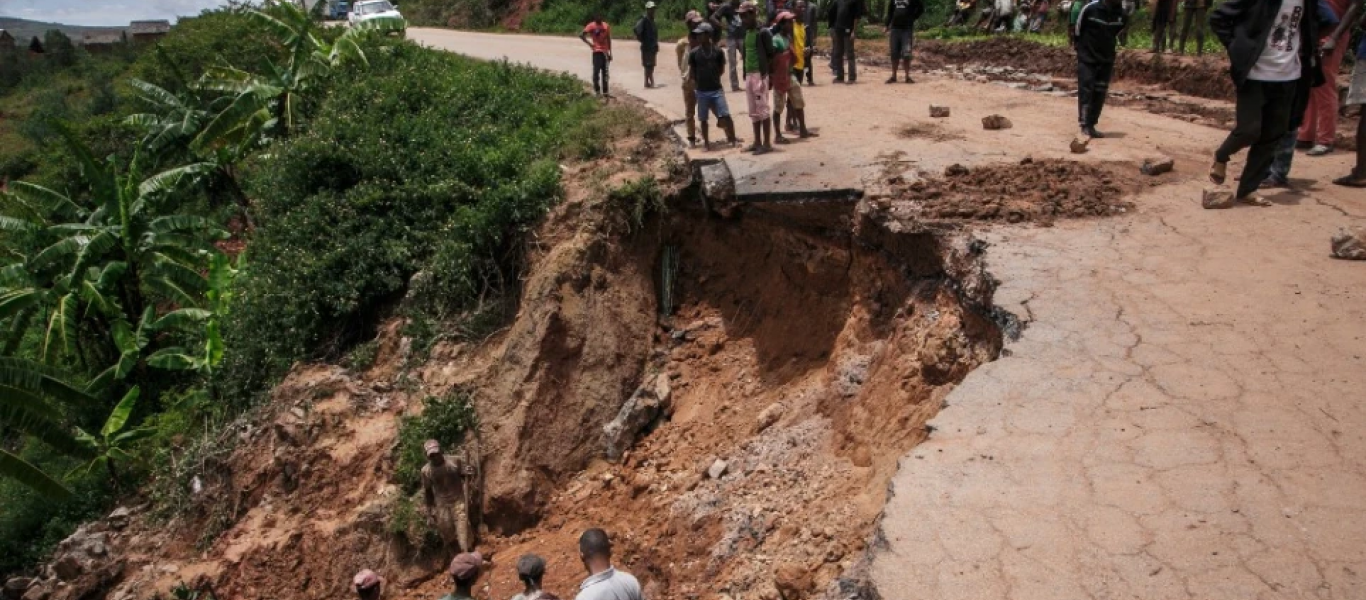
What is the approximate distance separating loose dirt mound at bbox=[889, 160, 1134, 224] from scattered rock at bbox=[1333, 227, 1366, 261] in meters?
1.41

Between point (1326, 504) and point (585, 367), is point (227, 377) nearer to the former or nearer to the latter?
point (585, 367)

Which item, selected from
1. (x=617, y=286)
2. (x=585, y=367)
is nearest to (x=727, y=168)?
(x=617, y=286)

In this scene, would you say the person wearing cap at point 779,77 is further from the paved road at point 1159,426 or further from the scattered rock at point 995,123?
the paved road at point 1159,426

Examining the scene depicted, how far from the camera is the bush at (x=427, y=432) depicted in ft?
26.8

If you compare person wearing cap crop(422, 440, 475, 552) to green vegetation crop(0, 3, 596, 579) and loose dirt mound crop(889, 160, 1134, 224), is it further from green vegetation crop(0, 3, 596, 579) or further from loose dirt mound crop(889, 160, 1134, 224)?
loose dirt mound crop(889, 160, 1134, 224)

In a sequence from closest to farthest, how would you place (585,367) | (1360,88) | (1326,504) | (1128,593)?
(1128,593)
(1326,504)
(1360,88)
(585,367)

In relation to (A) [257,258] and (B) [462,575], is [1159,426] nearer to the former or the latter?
(B) [462,575]

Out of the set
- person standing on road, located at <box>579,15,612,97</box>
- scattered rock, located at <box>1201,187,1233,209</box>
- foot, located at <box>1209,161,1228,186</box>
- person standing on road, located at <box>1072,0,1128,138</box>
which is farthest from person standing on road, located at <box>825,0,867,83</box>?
scattered rock, located at <box>1201,187,1233,209</box>

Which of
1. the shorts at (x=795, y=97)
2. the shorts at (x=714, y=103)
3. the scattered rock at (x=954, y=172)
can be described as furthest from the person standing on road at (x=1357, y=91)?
the shorts at (x=714, y=103)

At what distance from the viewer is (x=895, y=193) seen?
7.42 meters

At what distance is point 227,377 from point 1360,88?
1061 centimetres

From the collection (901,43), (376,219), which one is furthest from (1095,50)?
(376,219)

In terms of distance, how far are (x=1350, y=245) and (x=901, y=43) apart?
816 centimetres

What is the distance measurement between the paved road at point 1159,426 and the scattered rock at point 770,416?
203 cm
